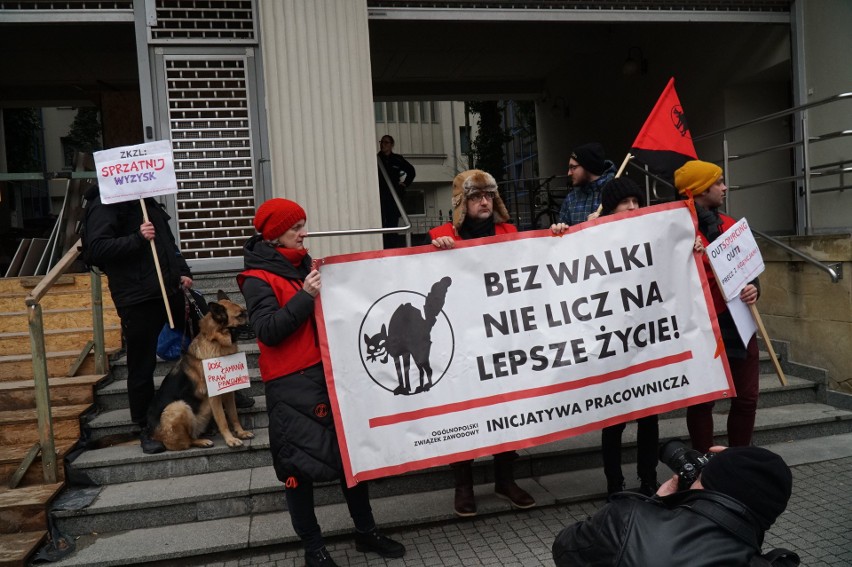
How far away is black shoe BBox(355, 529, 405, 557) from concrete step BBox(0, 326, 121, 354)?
3220 millimetres

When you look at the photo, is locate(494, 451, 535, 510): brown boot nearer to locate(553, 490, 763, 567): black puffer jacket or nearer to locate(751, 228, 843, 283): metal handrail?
locate(553, 490, 763, 567): black puffer jacket

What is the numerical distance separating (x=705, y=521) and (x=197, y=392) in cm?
371

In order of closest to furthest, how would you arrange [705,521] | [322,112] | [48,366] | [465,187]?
[705,521] < [465,187] < [48,366] < [322,112]

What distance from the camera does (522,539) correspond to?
3.80 meters

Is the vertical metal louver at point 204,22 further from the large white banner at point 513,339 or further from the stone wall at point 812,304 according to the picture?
the stone wall at point 812,304

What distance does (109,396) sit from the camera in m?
5.04

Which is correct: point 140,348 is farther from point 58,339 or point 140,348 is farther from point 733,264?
point 733,264

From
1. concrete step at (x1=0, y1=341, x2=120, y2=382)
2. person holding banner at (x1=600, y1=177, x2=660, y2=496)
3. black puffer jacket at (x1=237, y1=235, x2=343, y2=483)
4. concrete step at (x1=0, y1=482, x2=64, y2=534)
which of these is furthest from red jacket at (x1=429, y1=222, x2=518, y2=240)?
concrete step at (x1=0, y1=341, x2=120, y2=382)

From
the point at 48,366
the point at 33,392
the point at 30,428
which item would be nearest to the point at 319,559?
the point at 30,428

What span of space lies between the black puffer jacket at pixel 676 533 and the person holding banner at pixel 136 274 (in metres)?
3.57

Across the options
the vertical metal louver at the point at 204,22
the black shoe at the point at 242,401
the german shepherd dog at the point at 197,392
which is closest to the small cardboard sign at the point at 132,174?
the german shepherd dog at the point at 197,392

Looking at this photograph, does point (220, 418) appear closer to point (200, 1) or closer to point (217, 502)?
point (217, 502)

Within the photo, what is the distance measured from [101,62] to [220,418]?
9.46m

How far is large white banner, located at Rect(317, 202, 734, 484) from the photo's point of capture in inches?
136
